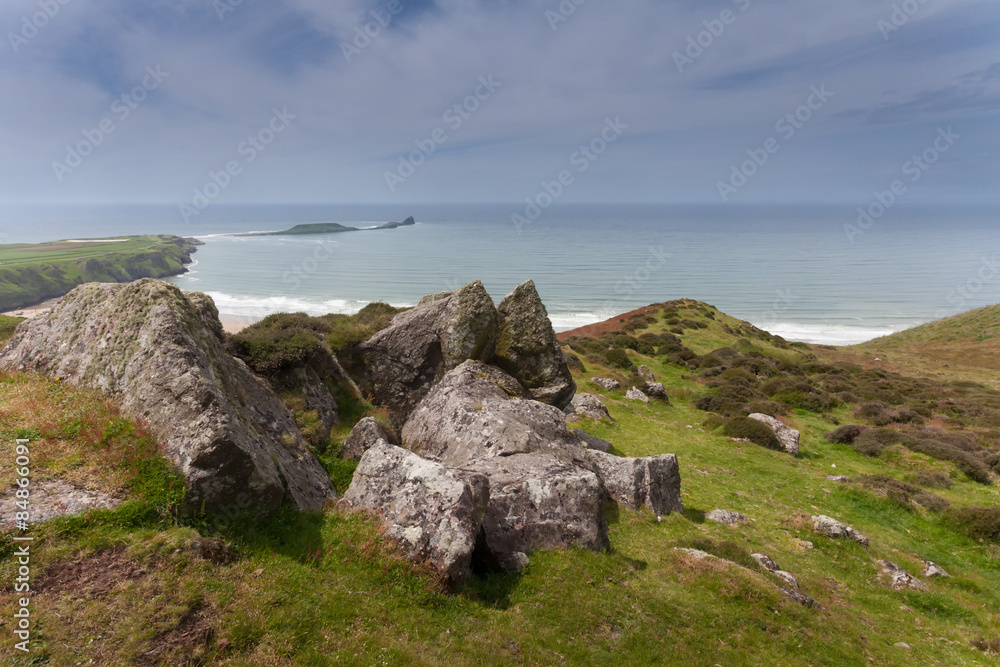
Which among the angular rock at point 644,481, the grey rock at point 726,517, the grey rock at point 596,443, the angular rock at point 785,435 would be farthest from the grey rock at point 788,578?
the angular rock at point 785,435

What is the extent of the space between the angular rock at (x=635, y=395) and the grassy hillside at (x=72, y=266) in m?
110

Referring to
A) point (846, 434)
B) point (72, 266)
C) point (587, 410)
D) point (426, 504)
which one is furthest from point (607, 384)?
point (72, 266)

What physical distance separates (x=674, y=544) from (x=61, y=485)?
16.1m

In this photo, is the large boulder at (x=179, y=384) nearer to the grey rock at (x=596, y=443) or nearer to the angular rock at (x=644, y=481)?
the angular rock at (x=644, y=481)

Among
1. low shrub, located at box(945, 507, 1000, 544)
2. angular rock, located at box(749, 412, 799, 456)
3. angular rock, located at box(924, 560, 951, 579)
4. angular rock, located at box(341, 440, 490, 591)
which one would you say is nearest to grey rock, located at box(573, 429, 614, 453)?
angular rock, located at box(341, 440, 490, 591)

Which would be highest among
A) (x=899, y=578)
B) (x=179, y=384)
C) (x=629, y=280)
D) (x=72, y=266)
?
(x=629, y=280)

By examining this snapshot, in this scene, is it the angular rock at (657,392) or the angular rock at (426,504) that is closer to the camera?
the angular rock at (426,504)

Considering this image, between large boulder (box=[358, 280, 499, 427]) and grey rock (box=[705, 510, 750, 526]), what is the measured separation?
11998mm

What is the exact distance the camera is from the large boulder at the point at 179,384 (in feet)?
29.9

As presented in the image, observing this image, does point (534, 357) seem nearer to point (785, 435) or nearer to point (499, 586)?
point (499, 586)

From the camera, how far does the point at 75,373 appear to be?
36.6 ft

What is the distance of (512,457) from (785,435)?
2345cm

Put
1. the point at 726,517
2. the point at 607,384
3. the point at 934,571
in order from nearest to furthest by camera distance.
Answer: the point at 934,571
the point at 726,517
the point at 607,384

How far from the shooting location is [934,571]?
1595 centimetres
